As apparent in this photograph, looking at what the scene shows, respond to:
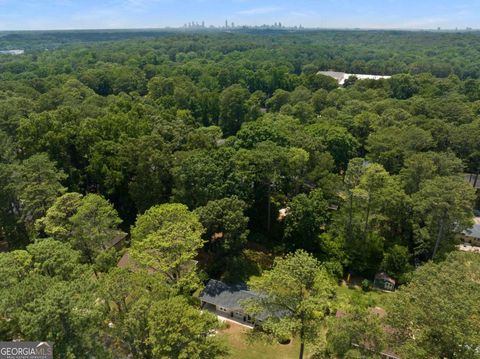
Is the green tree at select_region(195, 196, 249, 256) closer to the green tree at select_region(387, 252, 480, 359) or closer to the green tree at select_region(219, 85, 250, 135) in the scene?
the green tree at select_region(387, 252, 480, 359)

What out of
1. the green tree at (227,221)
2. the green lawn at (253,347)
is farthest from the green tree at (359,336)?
the green tree at (227,221)

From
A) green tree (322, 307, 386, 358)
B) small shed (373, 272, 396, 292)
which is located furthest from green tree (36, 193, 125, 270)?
small shed (373, 272, 396, 292)

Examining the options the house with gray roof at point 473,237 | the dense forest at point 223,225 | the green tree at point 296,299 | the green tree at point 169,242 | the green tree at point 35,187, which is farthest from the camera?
the house with gray roof at point 473,237

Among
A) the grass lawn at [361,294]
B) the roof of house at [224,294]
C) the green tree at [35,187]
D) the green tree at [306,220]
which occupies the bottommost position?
the grass lawn at [361,294]

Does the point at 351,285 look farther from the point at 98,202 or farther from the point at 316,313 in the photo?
the point at 98,202

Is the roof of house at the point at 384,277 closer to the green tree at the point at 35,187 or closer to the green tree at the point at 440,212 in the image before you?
the green tree at the point at 440,212

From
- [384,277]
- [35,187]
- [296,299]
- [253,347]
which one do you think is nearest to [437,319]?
[296,299]

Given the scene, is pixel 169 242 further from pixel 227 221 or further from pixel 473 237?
pixel 473 237

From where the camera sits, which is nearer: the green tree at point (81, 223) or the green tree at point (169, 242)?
the green tree at point (169, 242)
